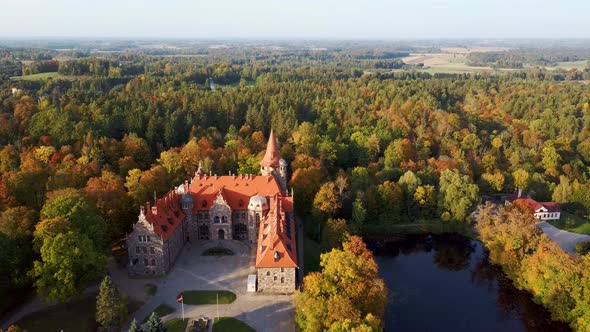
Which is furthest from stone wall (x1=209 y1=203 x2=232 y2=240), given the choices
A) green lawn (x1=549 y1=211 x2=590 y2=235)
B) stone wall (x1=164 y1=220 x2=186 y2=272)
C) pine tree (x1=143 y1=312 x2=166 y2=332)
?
green lawn (x1=549 y1=211 x2=590 y2=235)

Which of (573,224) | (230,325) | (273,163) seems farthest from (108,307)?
(573,224)

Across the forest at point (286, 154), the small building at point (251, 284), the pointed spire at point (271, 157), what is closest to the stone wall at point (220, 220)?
the pointed spire at point (271, 157)

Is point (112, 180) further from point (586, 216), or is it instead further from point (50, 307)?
point (586, 216)

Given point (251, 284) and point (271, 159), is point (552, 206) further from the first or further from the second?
point (251, 284)

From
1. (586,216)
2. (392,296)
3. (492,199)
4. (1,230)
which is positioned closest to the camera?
(1,230)

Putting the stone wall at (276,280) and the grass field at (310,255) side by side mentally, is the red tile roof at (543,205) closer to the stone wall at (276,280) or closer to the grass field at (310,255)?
the grass field at (310,255)

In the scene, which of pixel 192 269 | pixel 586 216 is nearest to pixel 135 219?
pixel 192 269
